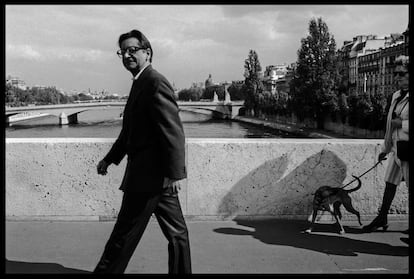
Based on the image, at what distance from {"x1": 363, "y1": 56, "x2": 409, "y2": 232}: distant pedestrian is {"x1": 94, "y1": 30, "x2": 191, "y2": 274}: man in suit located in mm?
1842

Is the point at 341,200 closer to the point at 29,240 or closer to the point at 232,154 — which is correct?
the point at 232,154

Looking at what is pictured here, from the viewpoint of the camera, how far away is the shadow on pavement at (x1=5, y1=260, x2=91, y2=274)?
3164mm

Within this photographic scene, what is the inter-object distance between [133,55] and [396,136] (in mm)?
2192

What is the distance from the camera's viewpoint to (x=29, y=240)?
12.5 feet

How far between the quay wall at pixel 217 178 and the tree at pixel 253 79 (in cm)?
6985

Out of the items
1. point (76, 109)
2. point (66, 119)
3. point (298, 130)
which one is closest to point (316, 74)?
point (298, 130)

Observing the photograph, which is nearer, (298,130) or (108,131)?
(298,130)

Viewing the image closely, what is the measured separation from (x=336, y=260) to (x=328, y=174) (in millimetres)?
1206

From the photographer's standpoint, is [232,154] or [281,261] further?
[232,154]

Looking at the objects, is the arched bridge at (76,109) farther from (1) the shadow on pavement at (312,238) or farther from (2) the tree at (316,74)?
(1) the shadow on pavement at (312,238)

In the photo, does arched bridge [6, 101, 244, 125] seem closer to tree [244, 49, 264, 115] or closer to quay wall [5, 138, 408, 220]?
tree [244, 49, 264, 115]

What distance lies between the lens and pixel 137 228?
272 centimetres

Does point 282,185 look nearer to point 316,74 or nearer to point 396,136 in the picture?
point 396,136
